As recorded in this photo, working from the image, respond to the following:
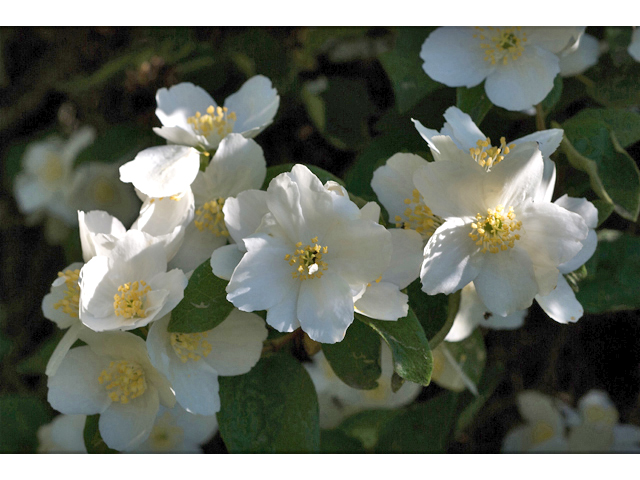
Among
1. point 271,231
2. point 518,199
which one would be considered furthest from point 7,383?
point 518,199

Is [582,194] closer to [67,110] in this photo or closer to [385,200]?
[385,200]

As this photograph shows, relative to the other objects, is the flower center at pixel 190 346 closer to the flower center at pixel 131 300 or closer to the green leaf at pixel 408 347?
the flower center at pixel 131 300

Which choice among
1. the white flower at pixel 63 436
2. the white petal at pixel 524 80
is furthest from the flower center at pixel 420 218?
the white flower at pixel 63 436

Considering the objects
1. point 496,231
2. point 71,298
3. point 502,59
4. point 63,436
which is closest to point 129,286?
point 71,298

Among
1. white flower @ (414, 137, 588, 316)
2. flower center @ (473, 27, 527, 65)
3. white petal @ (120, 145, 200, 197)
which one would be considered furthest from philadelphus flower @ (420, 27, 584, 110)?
white petal @ (120, 145, 200, 197)

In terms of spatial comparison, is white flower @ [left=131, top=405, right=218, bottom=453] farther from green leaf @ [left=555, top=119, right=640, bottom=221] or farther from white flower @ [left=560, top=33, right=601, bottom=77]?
white flower @ [left=560, top=33, right=601, bottom=77]
